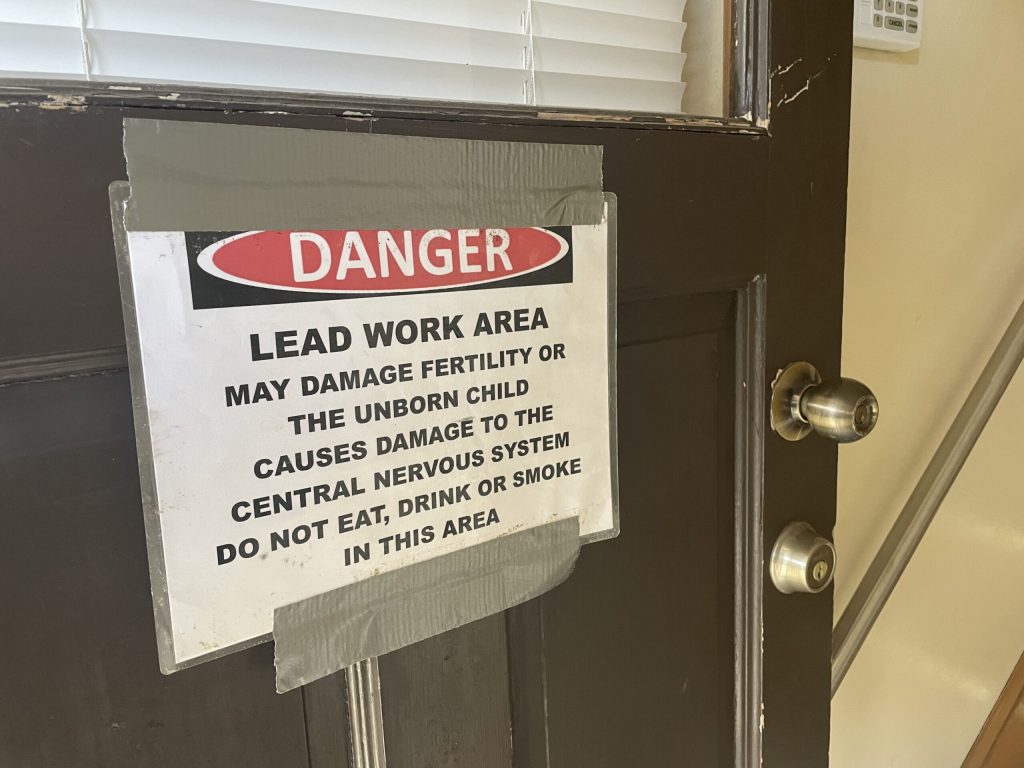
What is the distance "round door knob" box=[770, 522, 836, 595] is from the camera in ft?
2.08

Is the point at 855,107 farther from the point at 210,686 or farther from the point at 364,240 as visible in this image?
the point at 210,686

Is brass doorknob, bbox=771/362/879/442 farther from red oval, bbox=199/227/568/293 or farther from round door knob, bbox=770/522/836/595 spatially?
red oval, bbox=199/227/568/293

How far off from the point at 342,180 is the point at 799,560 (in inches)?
19.7

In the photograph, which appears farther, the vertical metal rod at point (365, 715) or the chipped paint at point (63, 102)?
the vertical metal rod at point (365, 715)

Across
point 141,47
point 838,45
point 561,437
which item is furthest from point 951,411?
point 141,47

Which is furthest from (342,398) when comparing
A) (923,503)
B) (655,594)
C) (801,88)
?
(923,503)

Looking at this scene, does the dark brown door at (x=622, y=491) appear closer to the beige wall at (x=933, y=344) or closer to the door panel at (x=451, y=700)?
the door panel at (x=451, y=700)

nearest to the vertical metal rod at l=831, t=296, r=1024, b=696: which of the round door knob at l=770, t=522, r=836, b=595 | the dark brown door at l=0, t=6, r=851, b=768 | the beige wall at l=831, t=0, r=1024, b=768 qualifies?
the beige wall at l=831, t=0, r=1024, b=768

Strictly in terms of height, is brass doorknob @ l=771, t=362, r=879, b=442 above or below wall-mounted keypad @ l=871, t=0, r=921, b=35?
below

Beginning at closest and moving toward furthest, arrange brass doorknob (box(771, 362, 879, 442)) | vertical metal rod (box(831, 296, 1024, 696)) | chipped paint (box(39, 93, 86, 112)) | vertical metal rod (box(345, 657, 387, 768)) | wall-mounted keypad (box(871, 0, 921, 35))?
1. chipped paint (box(39, 93, 86, 112))
2. vertical metal rod (box(345, 657, 387, 768))
3. brass doorknob (box(771, 362, 879, 442))
4. wall-mounted keypad (box(871, 0, 921, 35))
5. vertical metal rod (box(831, 296, 1024, 696))

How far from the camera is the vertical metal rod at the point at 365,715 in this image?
462mm

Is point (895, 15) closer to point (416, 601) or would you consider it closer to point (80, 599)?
point (416, 601)

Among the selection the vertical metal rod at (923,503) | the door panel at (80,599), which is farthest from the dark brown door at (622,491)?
the vertical metal rod at (923,503)

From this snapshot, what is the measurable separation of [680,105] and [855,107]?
14.2 inches
